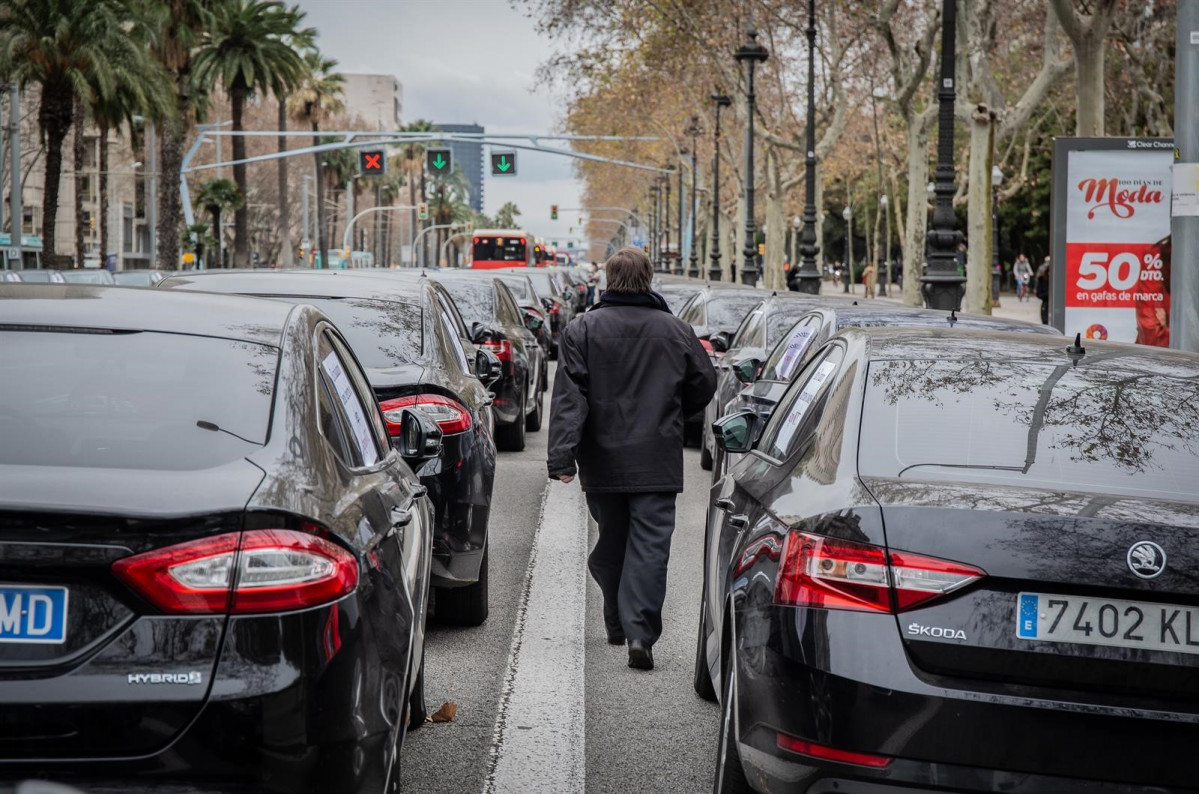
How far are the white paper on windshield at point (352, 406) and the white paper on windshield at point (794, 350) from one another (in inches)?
193

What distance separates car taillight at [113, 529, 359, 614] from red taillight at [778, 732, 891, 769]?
114 centimetres

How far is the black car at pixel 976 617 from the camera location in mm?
3387

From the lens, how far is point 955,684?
11.3 ft

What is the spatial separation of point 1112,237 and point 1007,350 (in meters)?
12.7

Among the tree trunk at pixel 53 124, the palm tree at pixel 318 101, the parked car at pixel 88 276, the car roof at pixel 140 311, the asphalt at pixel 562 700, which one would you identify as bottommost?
the asphalt at pixel 562 700

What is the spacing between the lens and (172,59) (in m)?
45.6

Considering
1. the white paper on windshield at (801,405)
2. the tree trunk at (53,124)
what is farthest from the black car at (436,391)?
the tree trunk at (53,124)

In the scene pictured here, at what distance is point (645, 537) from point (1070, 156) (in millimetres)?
11284

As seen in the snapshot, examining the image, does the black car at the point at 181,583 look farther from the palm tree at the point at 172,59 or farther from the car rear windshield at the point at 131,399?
the palm tree at the point at 172,59

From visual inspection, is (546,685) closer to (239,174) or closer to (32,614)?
(32,614)

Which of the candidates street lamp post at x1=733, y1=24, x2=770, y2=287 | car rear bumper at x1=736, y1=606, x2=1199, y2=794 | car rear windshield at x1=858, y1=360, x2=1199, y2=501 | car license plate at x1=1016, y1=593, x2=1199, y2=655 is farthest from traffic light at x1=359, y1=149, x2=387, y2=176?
car license plate at x1=1016, y1=593, x2=1199, y2=655

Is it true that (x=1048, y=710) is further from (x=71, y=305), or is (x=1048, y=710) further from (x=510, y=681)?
(x=510, y=681)

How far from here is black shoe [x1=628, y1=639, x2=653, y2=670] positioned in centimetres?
664

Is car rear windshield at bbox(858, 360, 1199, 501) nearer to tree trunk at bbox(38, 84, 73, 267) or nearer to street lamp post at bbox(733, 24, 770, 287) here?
street lamp post at bbox(733, 24, 770, 287)
